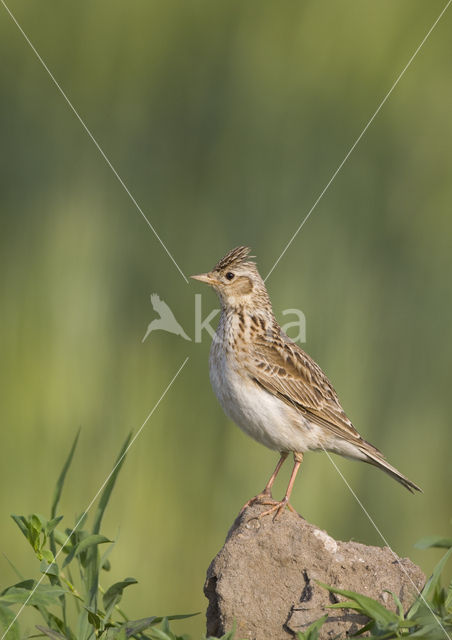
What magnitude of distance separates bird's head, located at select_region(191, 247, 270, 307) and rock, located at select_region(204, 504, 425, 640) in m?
1.51

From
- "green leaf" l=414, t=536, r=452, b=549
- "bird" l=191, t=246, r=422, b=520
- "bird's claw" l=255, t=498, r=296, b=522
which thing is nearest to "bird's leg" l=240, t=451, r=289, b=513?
"bird" l=191, t=246, r=422, b=520

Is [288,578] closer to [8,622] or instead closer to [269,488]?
[8,622]

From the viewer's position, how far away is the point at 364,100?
425 centimetres

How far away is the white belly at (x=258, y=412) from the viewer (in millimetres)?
3893

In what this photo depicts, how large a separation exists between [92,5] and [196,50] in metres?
0.52

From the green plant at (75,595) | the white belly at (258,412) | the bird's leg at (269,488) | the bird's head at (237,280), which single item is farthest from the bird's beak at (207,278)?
the green plant at (75,595)

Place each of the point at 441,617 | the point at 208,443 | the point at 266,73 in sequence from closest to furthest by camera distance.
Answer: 1. the point at 441,617
2. the point at 208,443
3. the point at 266,73

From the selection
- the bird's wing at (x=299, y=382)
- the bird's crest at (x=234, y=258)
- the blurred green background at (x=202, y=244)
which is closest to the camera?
the blurred green background at (x=202, y=244)

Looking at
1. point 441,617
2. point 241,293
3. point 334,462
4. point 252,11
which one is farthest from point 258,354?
point 441,617

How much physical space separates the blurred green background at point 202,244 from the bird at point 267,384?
102mm

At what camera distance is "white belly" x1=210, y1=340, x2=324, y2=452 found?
3.89m

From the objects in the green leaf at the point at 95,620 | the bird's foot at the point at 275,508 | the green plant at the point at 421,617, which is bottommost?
the green leaf at the point at 95,620

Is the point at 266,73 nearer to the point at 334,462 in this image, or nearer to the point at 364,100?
the point at 364,100

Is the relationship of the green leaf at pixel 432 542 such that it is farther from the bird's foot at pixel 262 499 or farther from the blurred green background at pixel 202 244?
the blurred green background at pixel 202 244
